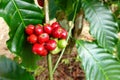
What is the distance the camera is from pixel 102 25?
106 cm

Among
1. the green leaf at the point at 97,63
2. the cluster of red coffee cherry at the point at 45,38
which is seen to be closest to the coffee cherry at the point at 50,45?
the cluster of red coffee cherry at the point at 45,38

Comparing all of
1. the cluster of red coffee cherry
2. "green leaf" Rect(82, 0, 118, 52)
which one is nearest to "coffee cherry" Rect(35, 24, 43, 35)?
the cluster of red coffee cherry

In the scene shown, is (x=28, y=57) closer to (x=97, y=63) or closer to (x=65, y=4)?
(x=97, y=63)

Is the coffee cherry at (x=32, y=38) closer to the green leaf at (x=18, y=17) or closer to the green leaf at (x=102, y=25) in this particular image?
the green leaf at (x=18, y=17)

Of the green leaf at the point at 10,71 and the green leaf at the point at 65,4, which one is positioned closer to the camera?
the green leaf at the point at 10,71

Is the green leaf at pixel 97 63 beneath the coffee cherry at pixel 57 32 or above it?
beneath

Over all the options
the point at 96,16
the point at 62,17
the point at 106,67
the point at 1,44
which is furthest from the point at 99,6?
the point at 1,44

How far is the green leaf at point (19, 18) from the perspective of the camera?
89 centimetres

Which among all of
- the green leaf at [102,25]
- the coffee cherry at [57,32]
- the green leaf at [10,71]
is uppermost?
the coffee cherry at [57,32]

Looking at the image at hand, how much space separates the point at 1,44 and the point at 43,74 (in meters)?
0.86

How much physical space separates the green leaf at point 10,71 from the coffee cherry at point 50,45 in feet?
0.51

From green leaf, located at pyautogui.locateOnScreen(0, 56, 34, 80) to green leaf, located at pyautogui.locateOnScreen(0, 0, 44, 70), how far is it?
0.05 m

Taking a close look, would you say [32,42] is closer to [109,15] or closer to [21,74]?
[21,74]

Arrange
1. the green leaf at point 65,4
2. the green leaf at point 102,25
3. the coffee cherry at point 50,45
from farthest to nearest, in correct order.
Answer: the green leaf at point 65,4, the green leaf at point 102,25, the coffee cherry at point 50,45
